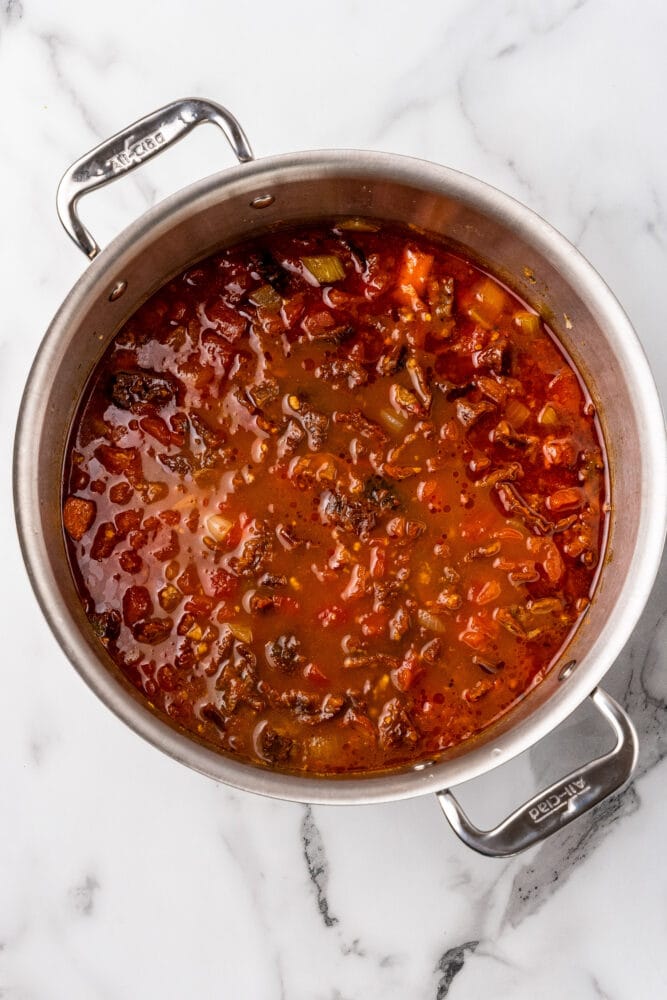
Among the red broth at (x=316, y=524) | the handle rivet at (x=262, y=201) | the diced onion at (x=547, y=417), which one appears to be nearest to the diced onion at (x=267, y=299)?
the red broth at (x=316, y=524)

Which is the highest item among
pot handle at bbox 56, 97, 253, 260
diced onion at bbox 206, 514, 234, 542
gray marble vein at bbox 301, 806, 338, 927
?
pot handle at bbox 56, 97, 253, 260

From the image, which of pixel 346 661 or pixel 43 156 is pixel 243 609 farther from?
pixel 43 156

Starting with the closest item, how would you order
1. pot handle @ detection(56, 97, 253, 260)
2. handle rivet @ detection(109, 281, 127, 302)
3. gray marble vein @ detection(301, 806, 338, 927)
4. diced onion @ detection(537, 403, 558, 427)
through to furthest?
pot handle @ detection(56, 97, 253, 260) < handle rivet @ detection(109, 281, 127, 302) < diced onion @ detection(537, 403, 558, 427) < gray marble vein @ detection(301, 806, 338, 927)

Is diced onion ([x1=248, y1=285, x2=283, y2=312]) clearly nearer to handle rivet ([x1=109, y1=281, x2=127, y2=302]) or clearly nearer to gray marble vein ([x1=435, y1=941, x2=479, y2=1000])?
handle rivet ([x1=109, y1=281, x2=127, y2=302])

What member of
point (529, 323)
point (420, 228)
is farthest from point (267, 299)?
point (529, 323)

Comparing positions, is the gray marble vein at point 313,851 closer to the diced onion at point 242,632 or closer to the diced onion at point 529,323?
the diced onion at point 242,632

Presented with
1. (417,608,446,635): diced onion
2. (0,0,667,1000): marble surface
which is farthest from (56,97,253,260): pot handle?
(417,608,446,635): diced onion

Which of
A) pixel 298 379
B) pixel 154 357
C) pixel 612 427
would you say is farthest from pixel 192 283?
pixel 612 427
